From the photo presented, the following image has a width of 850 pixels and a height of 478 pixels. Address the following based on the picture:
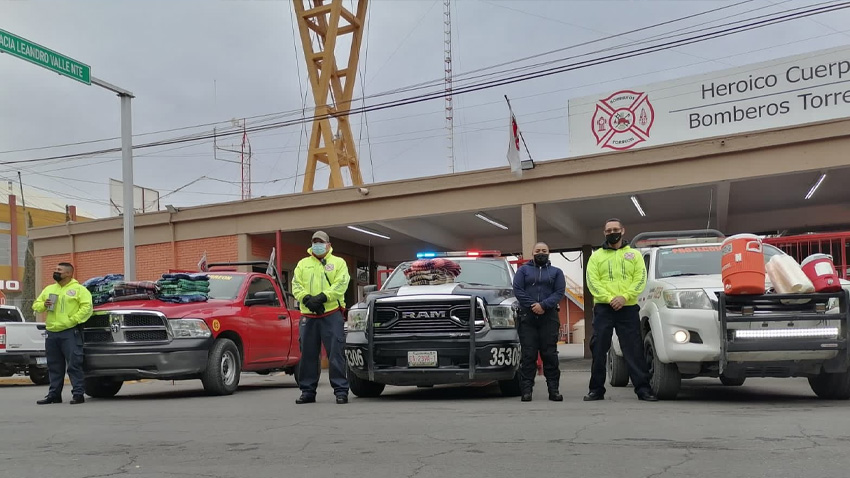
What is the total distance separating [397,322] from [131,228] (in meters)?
10.0

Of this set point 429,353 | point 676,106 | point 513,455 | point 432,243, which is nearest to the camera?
point 513,455

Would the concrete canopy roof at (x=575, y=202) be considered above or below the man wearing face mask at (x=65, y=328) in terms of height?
above

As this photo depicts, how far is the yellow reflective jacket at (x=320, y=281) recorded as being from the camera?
9.77 metres

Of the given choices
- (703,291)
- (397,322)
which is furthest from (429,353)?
(703,291)

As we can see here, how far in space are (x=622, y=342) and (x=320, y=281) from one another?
3.43 metres

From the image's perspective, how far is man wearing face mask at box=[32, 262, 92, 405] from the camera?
1057cm

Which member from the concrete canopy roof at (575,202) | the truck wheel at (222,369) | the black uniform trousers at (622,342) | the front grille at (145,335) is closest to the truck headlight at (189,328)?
the front grille at (145,335)

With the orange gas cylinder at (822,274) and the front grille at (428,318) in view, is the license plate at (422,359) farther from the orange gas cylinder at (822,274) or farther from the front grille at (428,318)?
the orange gas cylinder at (822,274)

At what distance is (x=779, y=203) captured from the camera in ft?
68.5

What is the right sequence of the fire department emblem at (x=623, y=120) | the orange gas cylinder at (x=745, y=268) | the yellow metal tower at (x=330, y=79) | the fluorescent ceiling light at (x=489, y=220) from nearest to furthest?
the orange gas cylinder at (x=745, y=268), the fire department emblem at (x=623, y=120), the fluorescent ceiling light at (x=489, y=220), the yellow metal tower at (x=330, y=79)

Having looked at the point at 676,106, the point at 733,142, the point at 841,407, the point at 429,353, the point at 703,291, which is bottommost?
the point at 841,407

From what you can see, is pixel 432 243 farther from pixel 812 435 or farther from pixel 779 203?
pixel 812 435

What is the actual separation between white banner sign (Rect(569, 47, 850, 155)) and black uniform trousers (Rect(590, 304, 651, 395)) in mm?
10340

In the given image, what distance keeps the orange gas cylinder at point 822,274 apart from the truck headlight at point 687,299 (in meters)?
1.01
